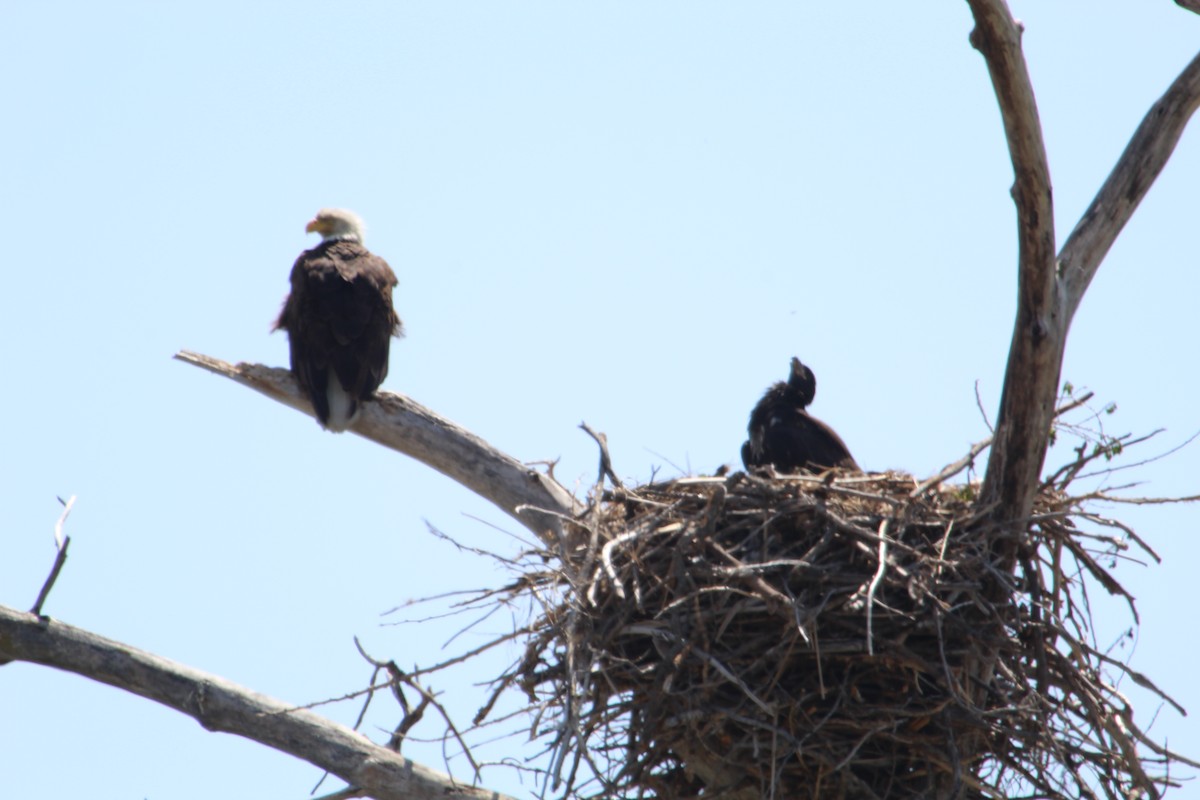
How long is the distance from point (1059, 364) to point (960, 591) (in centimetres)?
102

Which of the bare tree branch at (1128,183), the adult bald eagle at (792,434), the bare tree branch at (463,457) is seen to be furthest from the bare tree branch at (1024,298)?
the bare tree branch at (463,457)

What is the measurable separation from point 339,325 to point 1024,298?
16.2 feet

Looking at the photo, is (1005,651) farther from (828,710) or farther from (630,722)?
(630,722)

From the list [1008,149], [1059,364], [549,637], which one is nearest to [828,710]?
[549,637]

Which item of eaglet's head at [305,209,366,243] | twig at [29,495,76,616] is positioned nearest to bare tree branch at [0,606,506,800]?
twig at [29,495,76,616]

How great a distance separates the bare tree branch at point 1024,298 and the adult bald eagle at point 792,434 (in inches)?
66.5

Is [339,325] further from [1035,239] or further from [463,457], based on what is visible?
[1035,239]

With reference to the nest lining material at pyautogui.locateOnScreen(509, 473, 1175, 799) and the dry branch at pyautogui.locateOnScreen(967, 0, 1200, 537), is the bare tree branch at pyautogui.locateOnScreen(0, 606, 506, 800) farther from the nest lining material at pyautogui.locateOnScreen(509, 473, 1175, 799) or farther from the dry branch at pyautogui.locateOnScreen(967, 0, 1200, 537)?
the dry branch at pyautogui.locateOnScreen(967, 0, 1200, 537)

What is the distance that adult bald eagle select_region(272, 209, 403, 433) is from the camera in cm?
878

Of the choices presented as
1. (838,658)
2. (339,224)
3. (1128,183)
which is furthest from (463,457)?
(339,224)

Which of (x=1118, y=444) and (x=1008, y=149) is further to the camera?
(x=1118, y=444)

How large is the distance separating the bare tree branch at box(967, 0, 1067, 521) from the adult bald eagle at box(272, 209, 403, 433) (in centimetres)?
392

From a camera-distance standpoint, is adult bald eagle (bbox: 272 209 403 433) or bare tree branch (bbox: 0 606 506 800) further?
adult bald eagle (bbox: 272 209 403 433)

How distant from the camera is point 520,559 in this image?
666cm
